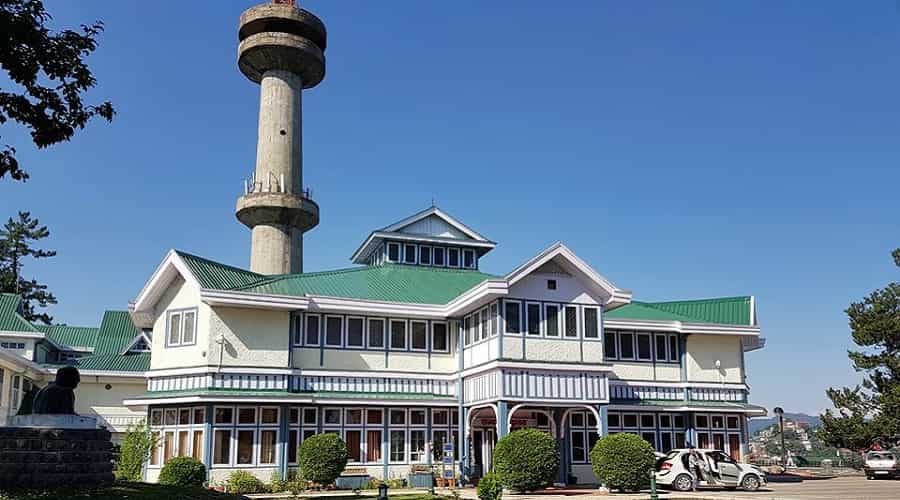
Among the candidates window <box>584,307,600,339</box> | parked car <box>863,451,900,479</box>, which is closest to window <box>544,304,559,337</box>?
window <box>584,307,600,339</box>

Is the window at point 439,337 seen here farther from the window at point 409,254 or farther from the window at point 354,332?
the window at point 409,254

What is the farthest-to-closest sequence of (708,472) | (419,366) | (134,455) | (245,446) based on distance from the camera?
(419,366) → (245,446) → (134,455) → (708,472)

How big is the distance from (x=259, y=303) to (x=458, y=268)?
36.8ft

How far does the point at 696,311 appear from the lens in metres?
32.8

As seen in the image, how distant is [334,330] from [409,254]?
24.4 ft

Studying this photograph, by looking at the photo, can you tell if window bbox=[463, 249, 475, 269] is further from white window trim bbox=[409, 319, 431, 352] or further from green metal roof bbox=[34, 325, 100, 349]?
green metal roof bbox=[34, 325, 100, 349]

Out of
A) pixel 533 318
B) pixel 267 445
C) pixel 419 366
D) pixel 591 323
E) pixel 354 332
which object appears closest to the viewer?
A: pixel 533 318

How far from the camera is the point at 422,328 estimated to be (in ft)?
95.7

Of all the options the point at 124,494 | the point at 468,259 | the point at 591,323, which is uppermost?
the point at 468,259

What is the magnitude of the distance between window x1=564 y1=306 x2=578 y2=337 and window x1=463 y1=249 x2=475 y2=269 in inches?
375

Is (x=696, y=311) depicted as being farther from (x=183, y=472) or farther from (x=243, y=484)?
(x=183, y=472)

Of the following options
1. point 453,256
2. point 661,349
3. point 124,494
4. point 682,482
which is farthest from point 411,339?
point 124,494

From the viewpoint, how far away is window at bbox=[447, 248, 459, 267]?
35309 mm

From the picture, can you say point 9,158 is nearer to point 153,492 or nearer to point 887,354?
point 153,492
